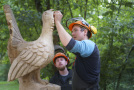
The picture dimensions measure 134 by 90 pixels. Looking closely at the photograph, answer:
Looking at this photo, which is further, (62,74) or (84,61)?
(62,74)

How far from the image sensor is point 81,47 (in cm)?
143

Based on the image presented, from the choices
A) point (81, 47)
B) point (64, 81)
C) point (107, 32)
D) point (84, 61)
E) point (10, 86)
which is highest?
point (81, 47)

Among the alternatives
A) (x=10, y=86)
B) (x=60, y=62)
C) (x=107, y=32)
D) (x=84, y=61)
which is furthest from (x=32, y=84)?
(x=10, y=86)

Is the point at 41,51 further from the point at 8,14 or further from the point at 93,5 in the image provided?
the point at 93,5

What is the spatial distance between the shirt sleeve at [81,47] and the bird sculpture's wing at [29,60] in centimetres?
47

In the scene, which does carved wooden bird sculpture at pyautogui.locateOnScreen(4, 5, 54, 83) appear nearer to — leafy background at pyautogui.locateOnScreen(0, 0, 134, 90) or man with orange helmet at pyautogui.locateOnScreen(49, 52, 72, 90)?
man with orange helmet at pyautogui.locateOnScreen(49, 52, 72, 90)

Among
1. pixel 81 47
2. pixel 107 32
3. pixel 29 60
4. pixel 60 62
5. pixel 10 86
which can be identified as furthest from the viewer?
pixel 10 86

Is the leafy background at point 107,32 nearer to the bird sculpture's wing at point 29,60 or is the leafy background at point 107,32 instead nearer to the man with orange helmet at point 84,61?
the bird sculpture's wing at point 29,60

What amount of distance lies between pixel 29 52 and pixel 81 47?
672 millimetres

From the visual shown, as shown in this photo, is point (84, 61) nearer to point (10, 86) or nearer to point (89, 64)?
point (89, 64)

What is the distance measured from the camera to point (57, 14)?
1.79 metres

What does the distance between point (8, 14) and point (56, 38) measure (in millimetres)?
1608

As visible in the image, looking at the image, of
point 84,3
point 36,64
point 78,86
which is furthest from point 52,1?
point 78,86

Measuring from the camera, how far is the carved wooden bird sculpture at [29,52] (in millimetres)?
1738
